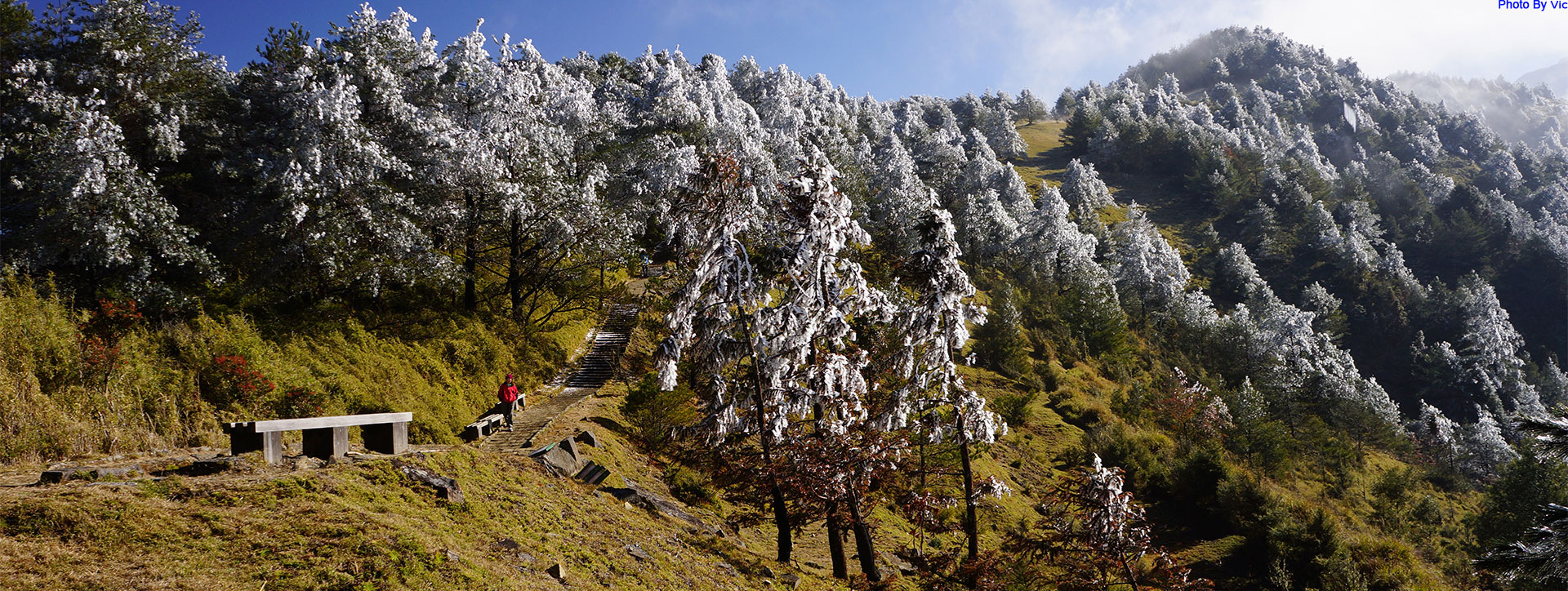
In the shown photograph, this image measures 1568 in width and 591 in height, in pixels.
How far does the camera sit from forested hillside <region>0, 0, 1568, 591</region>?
470 inches

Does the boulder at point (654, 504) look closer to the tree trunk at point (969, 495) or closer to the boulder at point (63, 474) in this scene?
the tree trunk at point (969, 495)

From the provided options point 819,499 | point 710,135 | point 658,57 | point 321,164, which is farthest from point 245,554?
point 658,57

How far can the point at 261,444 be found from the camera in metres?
7.88

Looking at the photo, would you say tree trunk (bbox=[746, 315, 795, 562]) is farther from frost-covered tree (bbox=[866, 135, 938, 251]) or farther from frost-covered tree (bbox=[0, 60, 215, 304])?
frost-covered tree (bbox=[866, 135, 938, 251])

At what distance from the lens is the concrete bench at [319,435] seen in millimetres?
7793

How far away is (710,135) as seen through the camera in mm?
49094

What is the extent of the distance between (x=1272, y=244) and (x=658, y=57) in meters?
90.6

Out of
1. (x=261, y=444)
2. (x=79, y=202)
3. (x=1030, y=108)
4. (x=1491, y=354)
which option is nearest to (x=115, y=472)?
(x=261, y=444)

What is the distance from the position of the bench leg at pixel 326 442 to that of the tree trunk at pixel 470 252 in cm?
1459

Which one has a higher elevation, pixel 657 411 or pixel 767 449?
pixel 657 411

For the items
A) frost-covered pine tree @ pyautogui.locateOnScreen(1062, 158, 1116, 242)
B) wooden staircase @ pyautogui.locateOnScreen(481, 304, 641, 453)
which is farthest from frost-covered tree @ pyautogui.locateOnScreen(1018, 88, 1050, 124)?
wooden staircase @ pyautogui.locateOnScreen(481, 304, 641, 453)

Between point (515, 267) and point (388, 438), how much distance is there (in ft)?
56.5

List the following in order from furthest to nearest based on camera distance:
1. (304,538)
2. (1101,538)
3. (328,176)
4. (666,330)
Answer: (328,176), (666,330), (1101,538), (304,538)

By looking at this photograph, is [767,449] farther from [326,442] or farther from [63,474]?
[63,474]
